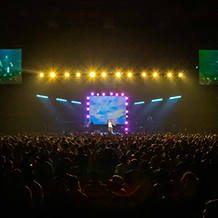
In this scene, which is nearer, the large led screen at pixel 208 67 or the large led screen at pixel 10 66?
the large led screen at pixel 10 66

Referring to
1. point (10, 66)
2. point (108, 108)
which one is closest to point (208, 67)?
point (108, 108)

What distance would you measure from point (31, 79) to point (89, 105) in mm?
4948

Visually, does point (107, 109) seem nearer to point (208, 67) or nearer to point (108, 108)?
point (108, 108)

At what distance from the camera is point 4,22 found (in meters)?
10.7

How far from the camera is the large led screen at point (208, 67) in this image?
1275cm

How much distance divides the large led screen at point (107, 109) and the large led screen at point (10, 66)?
19.9 feet

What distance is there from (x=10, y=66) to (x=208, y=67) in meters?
12.7

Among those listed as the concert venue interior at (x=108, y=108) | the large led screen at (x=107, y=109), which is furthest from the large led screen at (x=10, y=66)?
the large led screen at (x=107, y=109)

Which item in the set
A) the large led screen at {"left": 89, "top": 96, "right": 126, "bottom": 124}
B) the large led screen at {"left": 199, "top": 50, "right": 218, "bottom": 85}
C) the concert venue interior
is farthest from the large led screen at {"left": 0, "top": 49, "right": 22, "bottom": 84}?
the large led screen at {"left": 199, "top": 50, "right": 218, "bottom": 85}

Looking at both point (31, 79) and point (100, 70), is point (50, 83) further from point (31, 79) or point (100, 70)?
point (100, 70)

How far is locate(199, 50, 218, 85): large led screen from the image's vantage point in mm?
12750

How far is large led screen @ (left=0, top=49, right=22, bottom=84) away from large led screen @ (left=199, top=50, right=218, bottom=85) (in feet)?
36.9

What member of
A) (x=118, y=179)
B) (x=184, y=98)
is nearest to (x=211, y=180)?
(x=118, y=179)

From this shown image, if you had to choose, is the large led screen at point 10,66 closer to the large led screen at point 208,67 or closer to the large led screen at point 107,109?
the large led screen at point 107,109
